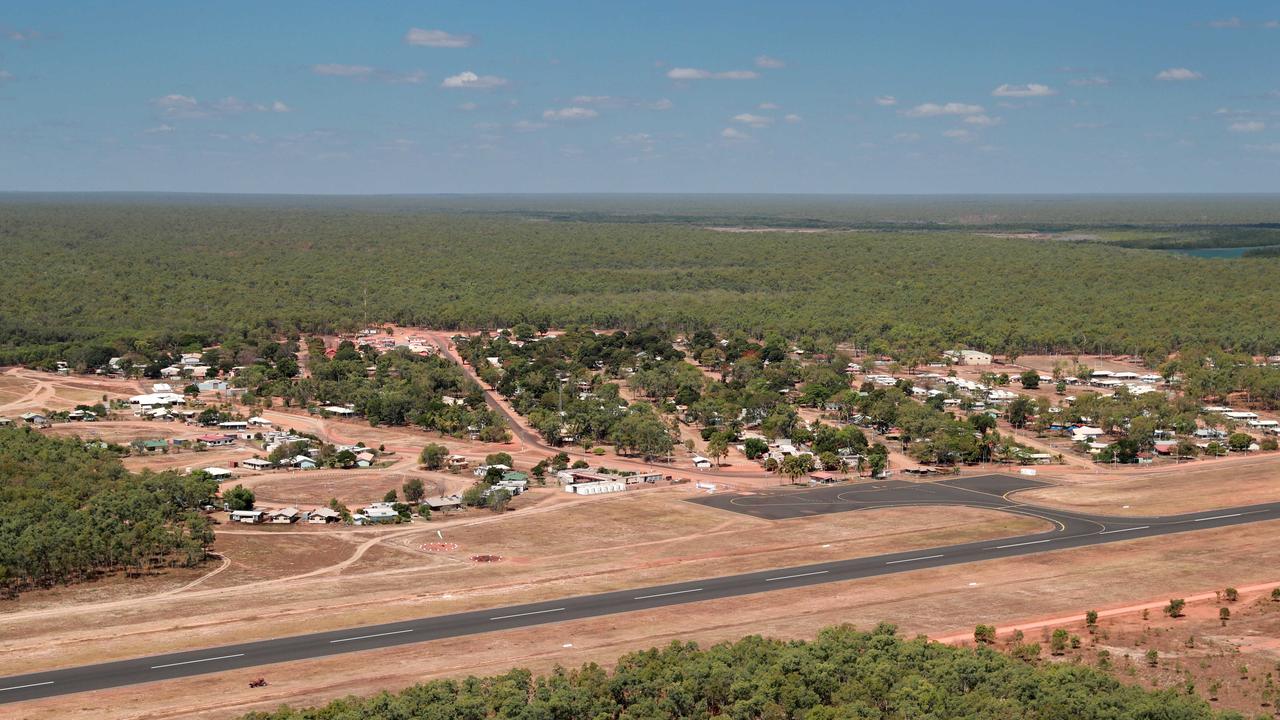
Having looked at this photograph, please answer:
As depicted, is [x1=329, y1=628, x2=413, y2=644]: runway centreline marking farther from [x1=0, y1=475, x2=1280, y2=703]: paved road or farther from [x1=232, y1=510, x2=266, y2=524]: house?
[x1=232, y1=510, x2=266, y2=524]: house

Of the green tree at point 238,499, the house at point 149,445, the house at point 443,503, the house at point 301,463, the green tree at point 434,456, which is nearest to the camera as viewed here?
the green tree at point 238,499

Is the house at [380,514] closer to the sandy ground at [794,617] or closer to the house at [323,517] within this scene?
the house at [323,517]

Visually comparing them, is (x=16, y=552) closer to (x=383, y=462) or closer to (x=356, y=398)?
(x=383, y=462)

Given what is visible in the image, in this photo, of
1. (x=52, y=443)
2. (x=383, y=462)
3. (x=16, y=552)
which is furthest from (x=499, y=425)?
(x=16, y=552)

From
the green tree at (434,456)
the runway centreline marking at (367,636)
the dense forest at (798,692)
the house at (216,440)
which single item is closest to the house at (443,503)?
the green tree at (434,456)

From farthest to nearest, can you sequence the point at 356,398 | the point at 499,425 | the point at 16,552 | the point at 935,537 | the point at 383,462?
the point at 356,398 < the point at 499,425 < the point at 383,462 < the point at 935,537 < the point at 16,552
